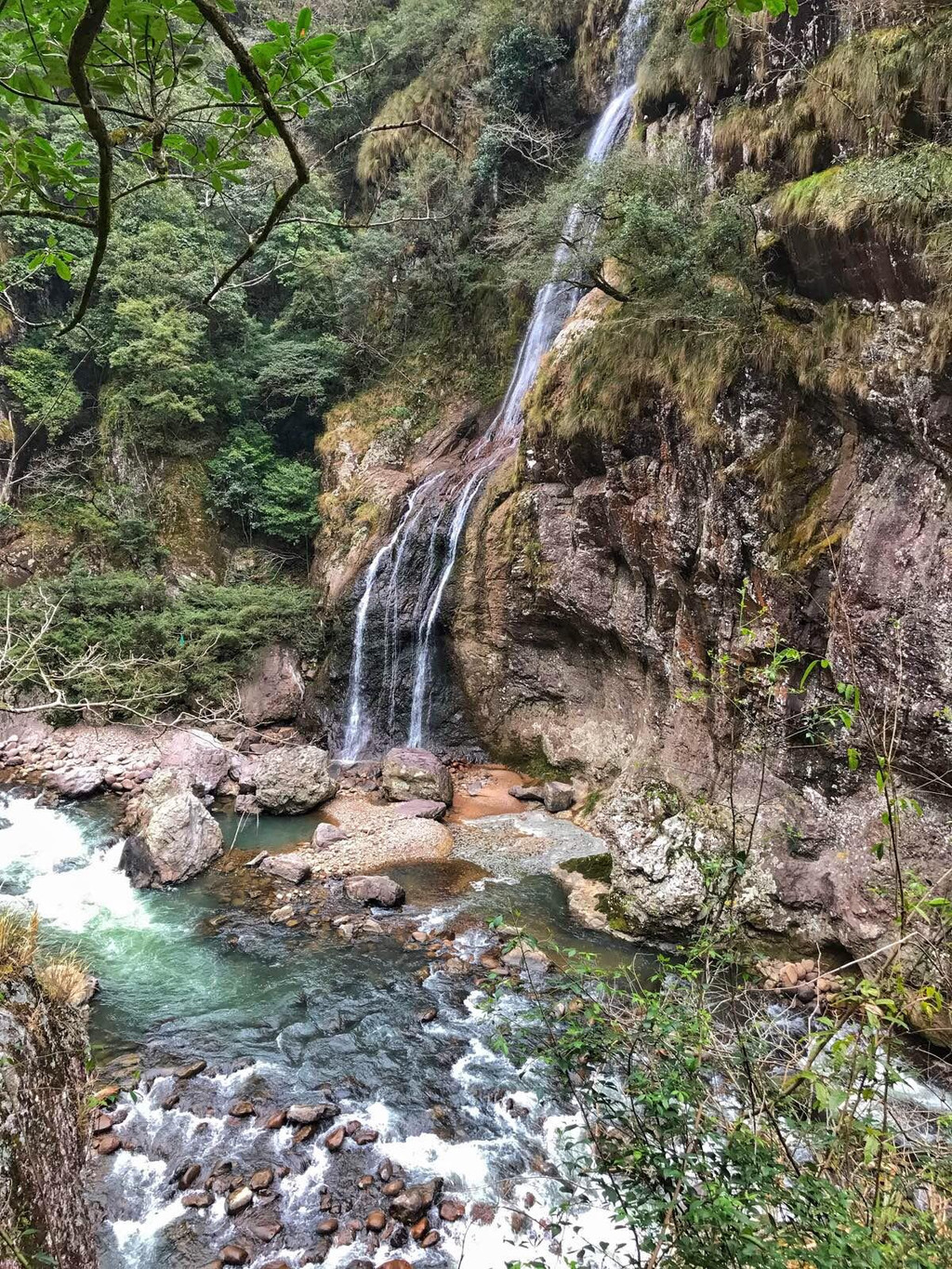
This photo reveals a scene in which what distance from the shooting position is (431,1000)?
21.7ft

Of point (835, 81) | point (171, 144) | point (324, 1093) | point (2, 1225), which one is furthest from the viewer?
point (835, 81)

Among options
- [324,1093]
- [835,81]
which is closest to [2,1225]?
[324,1093]

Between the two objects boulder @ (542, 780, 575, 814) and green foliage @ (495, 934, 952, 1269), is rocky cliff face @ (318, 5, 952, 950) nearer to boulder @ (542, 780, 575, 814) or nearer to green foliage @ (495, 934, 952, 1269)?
boulder @ (542, 780, 575, 814)

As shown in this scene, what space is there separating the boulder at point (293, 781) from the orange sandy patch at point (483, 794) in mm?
2181

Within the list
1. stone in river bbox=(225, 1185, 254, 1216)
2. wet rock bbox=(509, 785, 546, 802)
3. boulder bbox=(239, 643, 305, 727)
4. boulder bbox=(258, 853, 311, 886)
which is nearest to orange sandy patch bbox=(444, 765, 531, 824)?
wet rock bbox=(509, 785, 546, 802)

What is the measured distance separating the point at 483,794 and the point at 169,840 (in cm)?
506

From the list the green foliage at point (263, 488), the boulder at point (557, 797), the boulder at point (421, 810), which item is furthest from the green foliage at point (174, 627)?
the boulder at point (557, 797)

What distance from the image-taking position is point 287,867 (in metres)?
9.04

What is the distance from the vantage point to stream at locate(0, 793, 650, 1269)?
4.43 metres

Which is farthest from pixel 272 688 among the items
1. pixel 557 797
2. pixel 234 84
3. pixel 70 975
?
pixel 234 84

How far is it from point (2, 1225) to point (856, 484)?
27.4 feet

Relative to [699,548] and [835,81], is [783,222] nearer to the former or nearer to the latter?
[835,81]

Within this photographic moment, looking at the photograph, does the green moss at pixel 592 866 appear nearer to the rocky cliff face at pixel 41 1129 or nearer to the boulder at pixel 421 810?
the boulder at pixel 421 810

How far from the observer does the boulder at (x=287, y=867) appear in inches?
351
